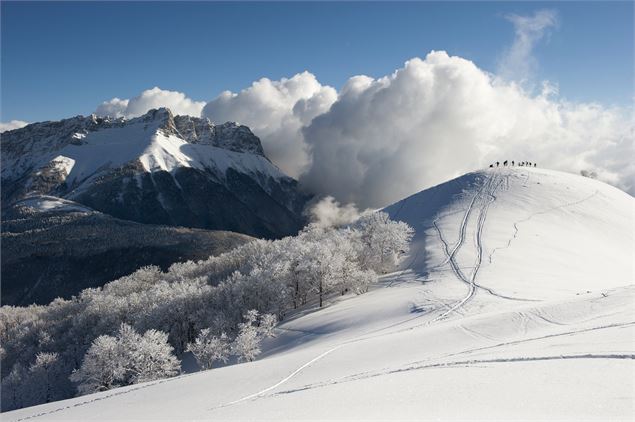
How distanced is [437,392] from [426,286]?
183 ft

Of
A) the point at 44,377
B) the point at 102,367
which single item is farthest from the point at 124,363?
the point at 44,377

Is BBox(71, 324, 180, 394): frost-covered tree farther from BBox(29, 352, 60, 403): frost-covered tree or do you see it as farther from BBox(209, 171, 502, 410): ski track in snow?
BBox(209, 171, 502, 410): ski track in snow

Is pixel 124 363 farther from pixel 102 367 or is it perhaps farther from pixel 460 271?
pixel 460 271

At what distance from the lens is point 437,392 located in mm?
21594

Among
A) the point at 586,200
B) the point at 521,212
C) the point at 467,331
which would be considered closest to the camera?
the point at 467,331

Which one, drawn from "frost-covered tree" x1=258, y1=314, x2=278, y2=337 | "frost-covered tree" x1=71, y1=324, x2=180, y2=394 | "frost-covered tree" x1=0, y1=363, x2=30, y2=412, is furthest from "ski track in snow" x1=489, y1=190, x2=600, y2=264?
"frost-covered tree" x1=0, y1=363, x2=30, y2=412

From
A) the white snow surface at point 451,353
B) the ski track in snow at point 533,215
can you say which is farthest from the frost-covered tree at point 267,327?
the ski track in snow at point 533,215

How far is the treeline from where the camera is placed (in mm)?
65688

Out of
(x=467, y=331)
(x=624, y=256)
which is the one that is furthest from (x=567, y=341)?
(x=624, y=256)

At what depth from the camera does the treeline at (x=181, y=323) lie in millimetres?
65688

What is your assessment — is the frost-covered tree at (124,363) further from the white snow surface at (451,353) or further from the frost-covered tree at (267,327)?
the white snow surface at (451,353)

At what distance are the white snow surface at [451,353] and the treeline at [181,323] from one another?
591 cm

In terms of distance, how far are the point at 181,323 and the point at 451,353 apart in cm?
6791

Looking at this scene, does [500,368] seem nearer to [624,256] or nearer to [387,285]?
[387,285]
